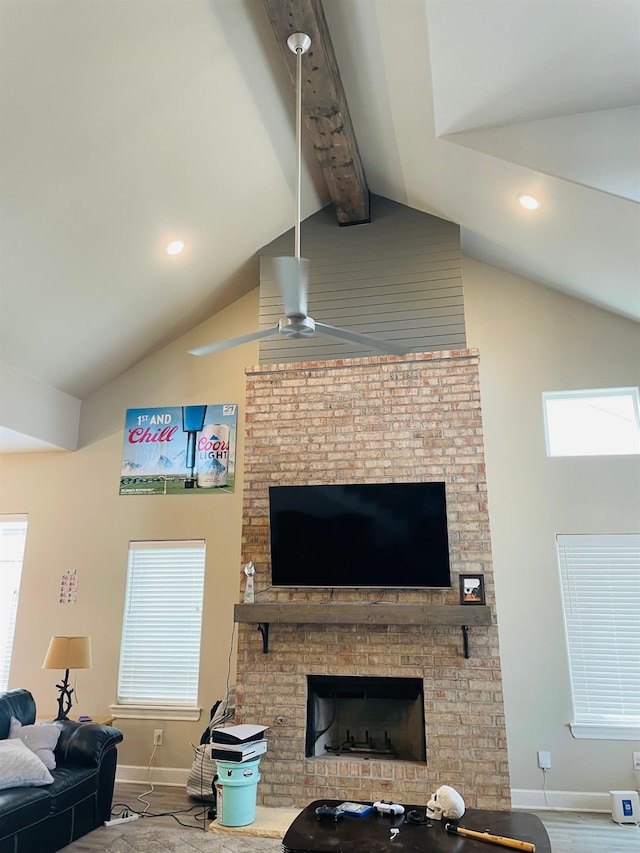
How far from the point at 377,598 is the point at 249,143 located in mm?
3519

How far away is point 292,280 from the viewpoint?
300cm

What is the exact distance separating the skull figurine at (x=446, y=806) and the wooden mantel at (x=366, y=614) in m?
1.36

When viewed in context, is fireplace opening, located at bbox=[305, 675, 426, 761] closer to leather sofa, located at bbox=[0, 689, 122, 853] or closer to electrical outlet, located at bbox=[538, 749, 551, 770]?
electrical outlet, located at bbox=[538, 749, 551, 770]

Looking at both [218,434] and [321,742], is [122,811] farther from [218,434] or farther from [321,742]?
[218,434]

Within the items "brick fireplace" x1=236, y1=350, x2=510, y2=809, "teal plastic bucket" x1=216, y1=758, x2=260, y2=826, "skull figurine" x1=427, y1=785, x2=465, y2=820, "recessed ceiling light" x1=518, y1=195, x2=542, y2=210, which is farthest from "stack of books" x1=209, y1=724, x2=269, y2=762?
"recessed ceiling light" x1=518, y1=195, x2=542, y2=210

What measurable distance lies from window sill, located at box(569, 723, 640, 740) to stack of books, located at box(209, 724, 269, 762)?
7.98 feet

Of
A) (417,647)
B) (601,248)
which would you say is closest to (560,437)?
(601,248)

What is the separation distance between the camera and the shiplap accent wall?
5.29 metres

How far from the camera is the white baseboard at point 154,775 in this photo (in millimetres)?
5367

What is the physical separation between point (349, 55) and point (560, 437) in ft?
11.2

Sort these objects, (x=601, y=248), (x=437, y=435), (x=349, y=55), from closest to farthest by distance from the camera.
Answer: (x=349, y=55), (x=601, y=248), (x=437, y=435)

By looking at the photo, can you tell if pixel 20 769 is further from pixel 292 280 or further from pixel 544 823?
pixel 544 823

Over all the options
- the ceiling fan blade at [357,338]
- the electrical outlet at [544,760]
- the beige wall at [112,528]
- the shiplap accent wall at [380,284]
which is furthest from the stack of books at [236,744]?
the shiplap accent wall at [380,284]

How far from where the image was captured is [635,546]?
5035mm
